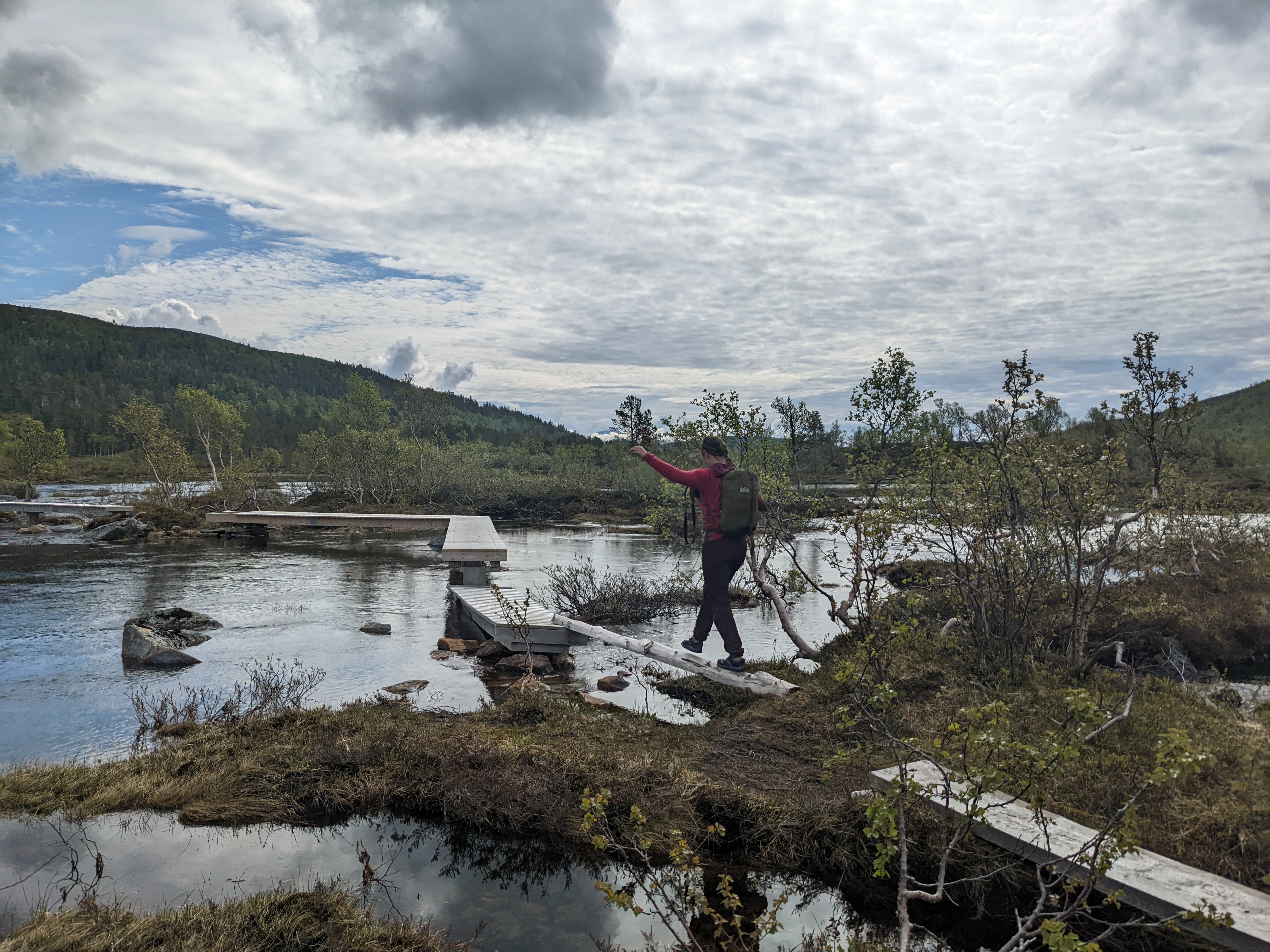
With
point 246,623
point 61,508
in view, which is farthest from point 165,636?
point 61,508

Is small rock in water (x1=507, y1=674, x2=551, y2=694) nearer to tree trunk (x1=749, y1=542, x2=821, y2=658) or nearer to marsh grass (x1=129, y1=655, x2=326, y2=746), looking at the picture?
marsh grass (x1=129, y1=655, x2=326, y2=746)

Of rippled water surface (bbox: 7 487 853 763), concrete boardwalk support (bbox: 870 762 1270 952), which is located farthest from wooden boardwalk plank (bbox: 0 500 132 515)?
concrete boardwalk support (bbox: 870 762 1270 952)

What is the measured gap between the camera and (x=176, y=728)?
7352 mm

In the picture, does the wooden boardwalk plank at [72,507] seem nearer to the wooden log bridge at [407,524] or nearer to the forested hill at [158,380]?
the wooden log bridge at [407,524]

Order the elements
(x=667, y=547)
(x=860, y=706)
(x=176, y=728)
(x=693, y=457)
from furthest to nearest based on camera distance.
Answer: (x=667, y=547), (x=693, y=457), (x=176, y=728), (x=860, y=706)

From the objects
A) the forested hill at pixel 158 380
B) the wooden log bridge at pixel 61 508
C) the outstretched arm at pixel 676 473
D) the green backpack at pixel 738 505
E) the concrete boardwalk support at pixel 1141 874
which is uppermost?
the forested hill at pixel 158 380

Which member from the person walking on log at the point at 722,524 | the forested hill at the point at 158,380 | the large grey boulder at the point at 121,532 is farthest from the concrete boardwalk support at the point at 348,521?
the forested hill at the point at 158,380

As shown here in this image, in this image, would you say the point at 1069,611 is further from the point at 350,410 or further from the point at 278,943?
the point at 350,410

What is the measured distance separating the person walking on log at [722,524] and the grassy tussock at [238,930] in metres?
4.88

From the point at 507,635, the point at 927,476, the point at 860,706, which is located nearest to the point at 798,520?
the point at 927,476

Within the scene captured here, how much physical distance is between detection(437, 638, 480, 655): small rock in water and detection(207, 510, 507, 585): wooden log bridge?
13.7 feet

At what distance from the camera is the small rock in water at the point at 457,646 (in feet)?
37.4

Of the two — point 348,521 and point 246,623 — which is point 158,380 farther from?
point 246,623

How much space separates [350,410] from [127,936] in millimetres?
59416
